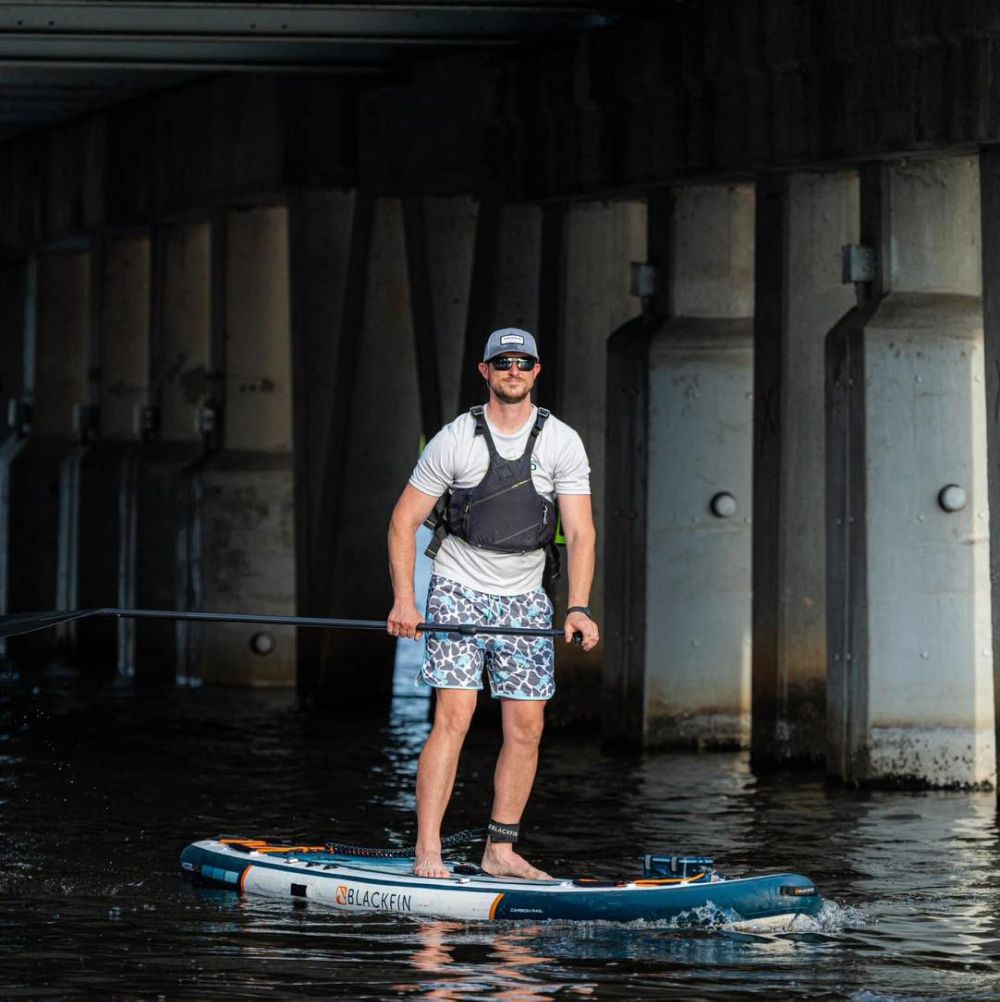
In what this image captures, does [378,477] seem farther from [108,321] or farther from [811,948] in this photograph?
[811,948]

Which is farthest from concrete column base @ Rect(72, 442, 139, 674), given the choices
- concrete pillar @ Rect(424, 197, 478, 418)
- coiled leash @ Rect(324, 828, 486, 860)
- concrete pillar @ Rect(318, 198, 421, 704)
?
coiled leash @ Rect(324, 828, 486, 860)

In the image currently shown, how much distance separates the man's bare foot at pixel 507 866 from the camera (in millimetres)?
10883

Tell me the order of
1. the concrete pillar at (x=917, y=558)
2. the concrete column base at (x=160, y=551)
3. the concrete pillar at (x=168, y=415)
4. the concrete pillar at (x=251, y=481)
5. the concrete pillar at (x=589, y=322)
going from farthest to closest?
the concrete pillar at (x=168, y=415) < the concrete column base at (x=160, y=551) < the concrete pillar at (x=251, y=481) < the concrete pillar at (x=589, y=322) < the concrete pillar at (x=917, y=558)

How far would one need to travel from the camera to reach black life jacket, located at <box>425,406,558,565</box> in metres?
10.6

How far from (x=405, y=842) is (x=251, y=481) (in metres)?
11.1

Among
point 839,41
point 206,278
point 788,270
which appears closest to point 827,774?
point 788,270

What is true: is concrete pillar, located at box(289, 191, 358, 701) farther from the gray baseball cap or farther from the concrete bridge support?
the gray baseball cap

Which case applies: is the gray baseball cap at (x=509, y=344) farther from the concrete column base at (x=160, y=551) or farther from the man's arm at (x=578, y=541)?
the concrete column base at (x=160, y=551)

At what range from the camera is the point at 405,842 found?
13.0 m

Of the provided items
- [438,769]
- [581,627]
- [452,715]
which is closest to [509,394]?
[581,627]

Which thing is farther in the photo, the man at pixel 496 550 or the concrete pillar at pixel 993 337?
the concrete pillar at pixel 993 337

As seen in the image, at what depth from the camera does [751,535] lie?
1778cm

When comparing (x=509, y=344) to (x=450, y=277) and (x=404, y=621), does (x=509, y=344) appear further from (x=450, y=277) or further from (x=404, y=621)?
(x=450, y=277)

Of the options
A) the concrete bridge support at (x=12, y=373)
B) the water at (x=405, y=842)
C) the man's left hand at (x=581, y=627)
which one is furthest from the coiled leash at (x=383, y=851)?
the concrete bridge support at (x=12, y=373)
